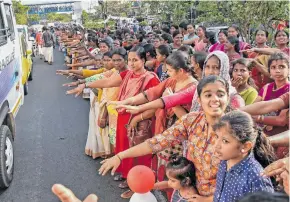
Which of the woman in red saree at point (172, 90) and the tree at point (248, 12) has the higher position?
the tree at point (248, 12)

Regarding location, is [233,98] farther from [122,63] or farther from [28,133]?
[28,133]

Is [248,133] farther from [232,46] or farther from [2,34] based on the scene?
[2,34]

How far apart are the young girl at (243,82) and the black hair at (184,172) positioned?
122 cm

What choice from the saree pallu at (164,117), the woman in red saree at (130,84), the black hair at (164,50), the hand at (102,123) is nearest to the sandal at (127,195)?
the woman in red saree at (130,84)

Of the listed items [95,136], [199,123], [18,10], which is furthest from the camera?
[18,10]

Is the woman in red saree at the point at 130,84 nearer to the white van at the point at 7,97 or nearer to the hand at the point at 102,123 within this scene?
the hand at the point at 102,123

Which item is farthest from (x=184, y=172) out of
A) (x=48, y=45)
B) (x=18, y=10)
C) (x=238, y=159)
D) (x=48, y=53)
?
(x=18, y=10)

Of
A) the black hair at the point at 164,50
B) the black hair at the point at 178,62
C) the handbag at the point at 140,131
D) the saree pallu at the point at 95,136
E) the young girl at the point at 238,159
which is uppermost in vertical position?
the black hair at the point at 178,62

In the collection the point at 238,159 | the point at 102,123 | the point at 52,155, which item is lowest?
the point at 52,155

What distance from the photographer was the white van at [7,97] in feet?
13.9

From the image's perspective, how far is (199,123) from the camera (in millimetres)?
2428

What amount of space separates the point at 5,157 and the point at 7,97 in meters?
0.78

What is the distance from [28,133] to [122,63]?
2901mm

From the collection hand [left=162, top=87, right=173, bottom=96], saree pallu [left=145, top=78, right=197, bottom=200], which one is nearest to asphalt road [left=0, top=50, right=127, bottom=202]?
saree pallu [left=145, top=78, right=197, bottom=200]
